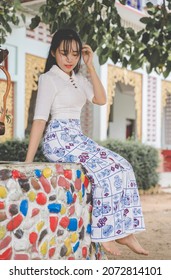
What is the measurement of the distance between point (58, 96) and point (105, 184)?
23.7 inches

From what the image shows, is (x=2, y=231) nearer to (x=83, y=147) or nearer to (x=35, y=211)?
(x=35, y=211)

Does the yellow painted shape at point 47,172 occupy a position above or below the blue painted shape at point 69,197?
above

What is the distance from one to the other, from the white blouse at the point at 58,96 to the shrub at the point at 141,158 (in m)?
6.72

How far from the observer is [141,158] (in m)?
10.4

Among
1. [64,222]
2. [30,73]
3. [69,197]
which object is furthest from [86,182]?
[30,73]

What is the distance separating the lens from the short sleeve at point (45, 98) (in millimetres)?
2855

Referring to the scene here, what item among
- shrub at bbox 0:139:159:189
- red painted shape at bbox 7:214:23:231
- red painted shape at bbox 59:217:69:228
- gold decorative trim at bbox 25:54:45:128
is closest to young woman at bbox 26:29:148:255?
red painted shape at bbox 59:217:69:228

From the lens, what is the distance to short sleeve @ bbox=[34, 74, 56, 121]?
2855mm

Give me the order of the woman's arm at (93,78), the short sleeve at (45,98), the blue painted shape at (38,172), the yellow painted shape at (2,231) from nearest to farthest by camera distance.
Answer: the yellow painted shape at (2,231), the blue painted shape at (38,172), the short sleeve at (45,98), the woman's arm at (93,78)

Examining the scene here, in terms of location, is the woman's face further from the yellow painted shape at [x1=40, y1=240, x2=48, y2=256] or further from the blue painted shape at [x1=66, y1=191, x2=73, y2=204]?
the yellow painted shape at [x1=40, y1=240, x2=48, y2=256]

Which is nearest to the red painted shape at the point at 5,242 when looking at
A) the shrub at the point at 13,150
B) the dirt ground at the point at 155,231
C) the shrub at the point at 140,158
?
the dirt ground at the point at 155,231

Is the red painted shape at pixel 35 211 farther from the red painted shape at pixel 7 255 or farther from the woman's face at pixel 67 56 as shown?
the woman's face at pixel 67 56

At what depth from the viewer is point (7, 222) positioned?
224cm

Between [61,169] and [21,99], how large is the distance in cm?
655
